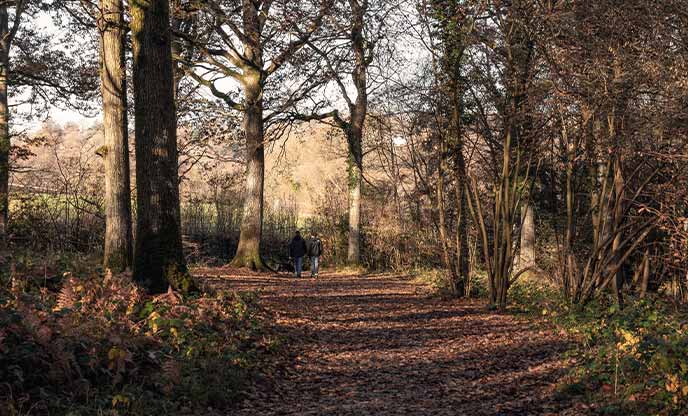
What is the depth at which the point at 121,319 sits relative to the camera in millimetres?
7434

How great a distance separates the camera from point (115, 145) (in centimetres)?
1216

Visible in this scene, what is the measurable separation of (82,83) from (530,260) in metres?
14.8

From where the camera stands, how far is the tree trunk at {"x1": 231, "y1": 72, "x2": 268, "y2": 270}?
21.3 m

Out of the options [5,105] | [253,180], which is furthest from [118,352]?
[5,105]

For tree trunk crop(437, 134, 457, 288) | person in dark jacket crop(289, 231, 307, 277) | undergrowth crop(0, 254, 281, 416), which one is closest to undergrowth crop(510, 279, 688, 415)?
undergrowth crop(0, 254, 281, 416)

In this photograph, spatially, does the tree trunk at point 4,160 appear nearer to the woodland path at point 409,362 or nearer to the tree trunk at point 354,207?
the woodland path at point 409,362

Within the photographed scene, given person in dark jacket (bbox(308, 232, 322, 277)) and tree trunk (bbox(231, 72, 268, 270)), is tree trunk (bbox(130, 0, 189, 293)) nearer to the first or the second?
tree trunk (bbox(231, 72, 268, 270))

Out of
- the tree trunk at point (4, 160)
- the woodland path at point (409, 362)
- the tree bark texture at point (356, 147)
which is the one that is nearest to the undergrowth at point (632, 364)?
the woodland path at point (409, 362)

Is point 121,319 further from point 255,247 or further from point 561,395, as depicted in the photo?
point 255,247

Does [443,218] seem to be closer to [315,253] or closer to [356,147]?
[315,253]

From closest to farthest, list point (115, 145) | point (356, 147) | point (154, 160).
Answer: point (154, 160)
point (115, 145)
point (356, 147)

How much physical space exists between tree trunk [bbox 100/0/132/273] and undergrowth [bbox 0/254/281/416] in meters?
2.77

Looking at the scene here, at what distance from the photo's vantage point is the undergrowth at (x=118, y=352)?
213 inches

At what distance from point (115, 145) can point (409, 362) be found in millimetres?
7242
